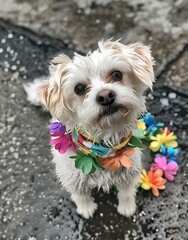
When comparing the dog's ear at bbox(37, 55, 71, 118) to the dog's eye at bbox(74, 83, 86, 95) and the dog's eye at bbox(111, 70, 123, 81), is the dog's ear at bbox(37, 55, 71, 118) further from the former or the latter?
the dog's eye at bbox(111, 70, 123, 81)

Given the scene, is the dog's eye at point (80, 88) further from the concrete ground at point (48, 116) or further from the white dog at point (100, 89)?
the concrete ground at point (48, 116)

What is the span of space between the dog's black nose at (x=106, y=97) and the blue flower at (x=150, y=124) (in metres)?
1.02

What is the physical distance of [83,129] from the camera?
242cm

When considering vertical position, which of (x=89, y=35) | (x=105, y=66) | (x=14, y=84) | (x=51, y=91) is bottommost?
(x=14, y=84)

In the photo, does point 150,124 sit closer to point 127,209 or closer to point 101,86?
point 127,209

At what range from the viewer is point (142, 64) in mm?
2297

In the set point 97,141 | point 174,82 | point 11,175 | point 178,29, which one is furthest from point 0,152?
point 178,29

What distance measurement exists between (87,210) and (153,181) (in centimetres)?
46

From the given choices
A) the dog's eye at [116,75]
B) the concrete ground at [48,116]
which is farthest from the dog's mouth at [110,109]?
the concrete ground at [48,116]

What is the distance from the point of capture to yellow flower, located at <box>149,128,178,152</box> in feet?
10.3

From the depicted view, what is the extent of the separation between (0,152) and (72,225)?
74cm

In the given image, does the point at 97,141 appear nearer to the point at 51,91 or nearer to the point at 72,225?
the point at 51,91

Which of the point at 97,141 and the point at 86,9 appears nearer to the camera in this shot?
the point at 97,141

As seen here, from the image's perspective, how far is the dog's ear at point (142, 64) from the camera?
2271 mm
